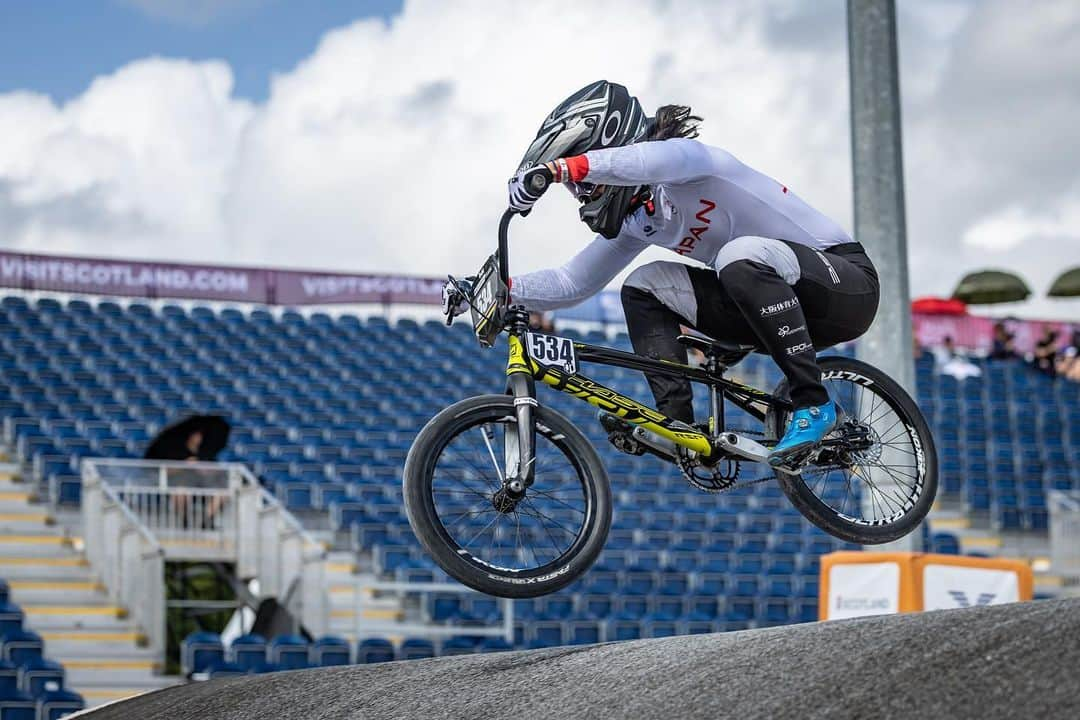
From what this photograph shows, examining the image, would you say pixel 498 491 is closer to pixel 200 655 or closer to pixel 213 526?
pixel 200 655

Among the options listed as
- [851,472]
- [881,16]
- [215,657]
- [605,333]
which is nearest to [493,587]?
[851,472]

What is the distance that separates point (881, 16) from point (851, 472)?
3073mm

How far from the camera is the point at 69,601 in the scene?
13570mm

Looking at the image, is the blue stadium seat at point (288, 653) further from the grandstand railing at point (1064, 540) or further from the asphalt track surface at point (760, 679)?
the grandstand railing at point (1064, 540)

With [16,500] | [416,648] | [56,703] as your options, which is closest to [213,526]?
[416,648]

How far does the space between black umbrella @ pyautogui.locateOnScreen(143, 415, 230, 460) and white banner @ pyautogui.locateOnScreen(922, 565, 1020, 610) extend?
827 cm

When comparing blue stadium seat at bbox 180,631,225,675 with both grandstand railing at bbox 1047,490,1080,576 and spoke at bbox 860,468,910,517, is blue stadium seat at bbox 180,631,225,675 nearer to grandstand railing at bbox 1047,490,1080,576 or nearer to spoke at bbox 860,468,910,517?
A: spoke at bbox 860,468,910,517

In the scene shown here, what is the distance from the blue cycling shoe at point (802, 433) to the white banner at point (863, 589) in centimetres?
380

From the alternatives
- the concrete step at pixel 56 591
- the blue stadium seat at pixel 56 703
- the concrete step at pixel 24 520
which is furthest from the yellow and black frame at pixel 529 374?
the concrete step at pixel 24 520

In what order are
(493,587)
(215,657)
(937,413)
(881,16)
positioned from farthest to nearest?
1. (937,413)
2. (215,657)
3. (881,16)
4. (493,587)

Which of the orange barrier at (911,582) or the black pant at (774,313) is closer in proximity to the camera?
the black pant at (774,313)

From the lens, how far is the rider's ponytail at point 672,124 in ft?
15.7

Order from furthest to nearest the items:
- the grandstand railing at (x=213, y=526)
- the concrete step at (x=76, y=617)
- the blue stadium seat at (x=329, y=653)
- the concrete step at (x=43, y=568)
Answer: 1. the concrete step at (x=43, y=568)
2. the grandstand railing at (x=213, y=526)
3. the concrete step at (x=76, y=617)
4. the blue stadium seat at (x=329, y=653)

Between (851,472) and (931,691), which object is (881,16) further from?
(931,691)
